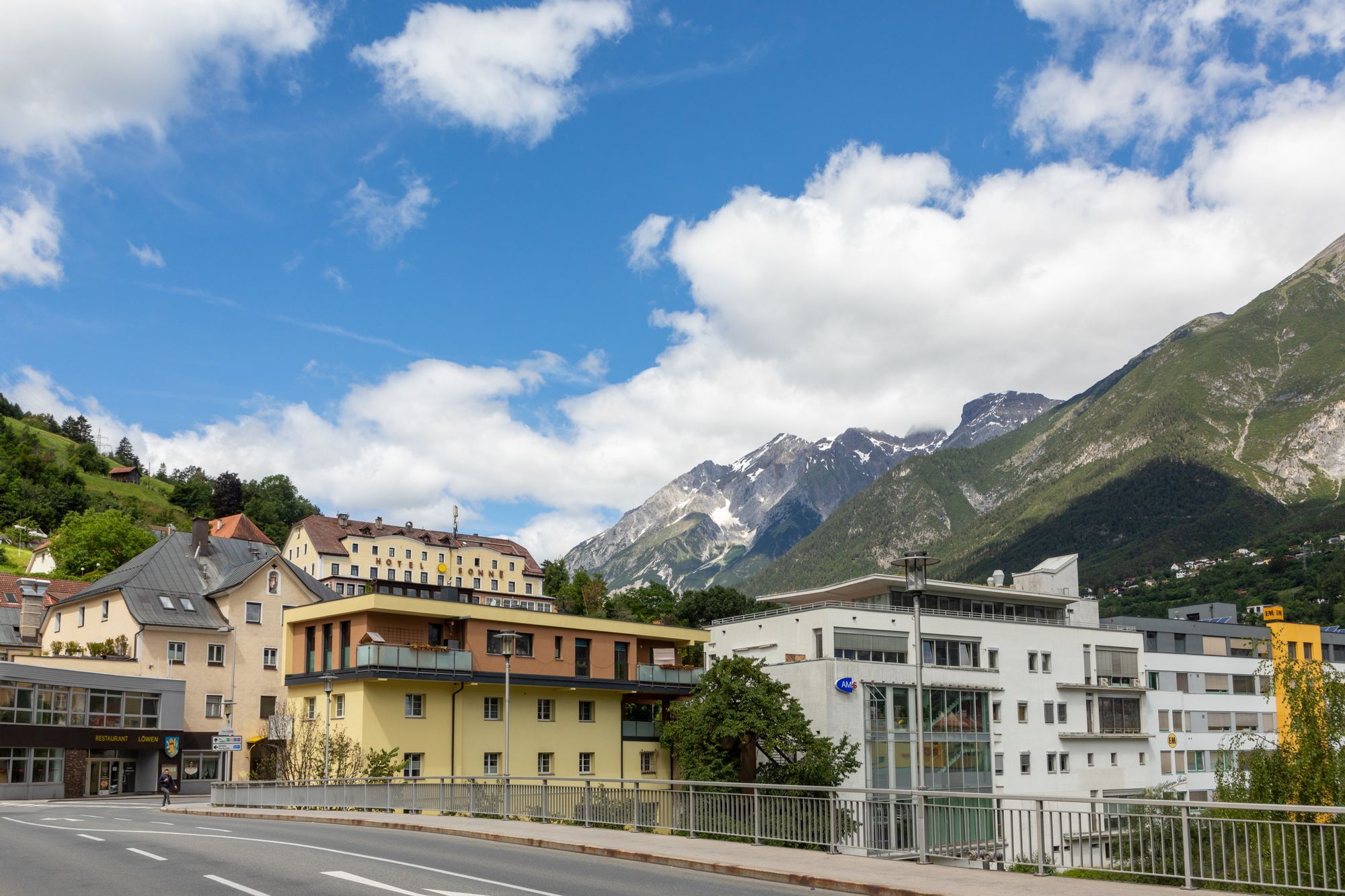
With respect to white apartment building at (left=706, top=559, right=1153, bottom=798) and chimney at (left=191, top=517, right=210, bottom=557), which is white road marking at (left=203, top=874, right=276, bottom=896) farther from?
chimney at (left=191, top=517, right=210, bottom=557)

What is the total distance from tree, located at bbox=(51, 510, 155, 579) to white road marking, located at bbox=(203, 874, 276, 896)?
92980 millimetres

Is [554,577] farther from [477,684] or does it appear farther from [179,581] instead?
[477,684]

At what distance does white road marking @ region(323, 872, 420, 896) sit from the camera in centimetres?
1502

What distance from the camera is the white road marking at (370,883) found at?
15.0 meters

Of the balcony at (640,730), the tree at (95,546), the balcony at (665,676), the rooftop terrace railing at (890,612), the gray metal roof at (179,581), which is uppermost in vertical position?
the tree at (95,546)

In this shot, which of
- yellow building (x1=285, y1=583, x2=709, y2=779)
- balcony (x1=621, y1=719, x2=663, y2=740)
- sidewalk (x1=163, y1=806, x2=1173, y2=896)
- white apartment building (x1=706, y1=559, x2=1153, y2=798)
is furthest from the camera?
balcony (x1=621, y1=719, x2=663, y2=740)

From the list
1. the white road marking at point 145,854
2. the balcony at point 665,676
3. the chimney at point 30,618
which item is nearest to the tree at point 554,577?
the chimney at point 30,618

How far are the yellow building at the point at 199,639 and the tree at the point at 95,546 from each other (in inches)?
1478

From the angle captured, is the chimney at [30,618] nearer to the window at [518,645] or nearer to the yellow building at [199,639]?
the yellow building at [199,639]

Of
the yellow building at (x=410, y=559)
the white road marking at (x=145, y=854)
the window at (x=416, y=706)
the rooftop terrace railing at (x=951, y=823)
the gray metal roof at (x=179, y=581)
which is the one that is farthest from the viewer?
the yellow building at (x=410, y=559)

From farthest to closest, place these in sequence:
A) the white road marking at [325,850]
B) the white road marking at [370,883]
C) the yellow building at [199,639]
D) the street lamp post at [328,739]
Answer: the yellow building at [199,639]
the street lamp post at [328,739]
the white road marking at [325,850]
the white road marking at [370,883]

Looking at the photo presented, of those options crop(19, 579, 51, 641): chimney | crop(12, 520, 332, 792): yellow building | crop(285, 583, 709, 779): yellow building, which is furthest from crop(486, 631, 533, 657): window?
crop(19, 579, 51, 641): chimney

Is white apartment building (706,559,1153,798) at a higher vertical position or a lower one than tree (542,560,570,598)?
lower

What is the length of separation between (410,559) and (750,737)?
9719 centimetres
